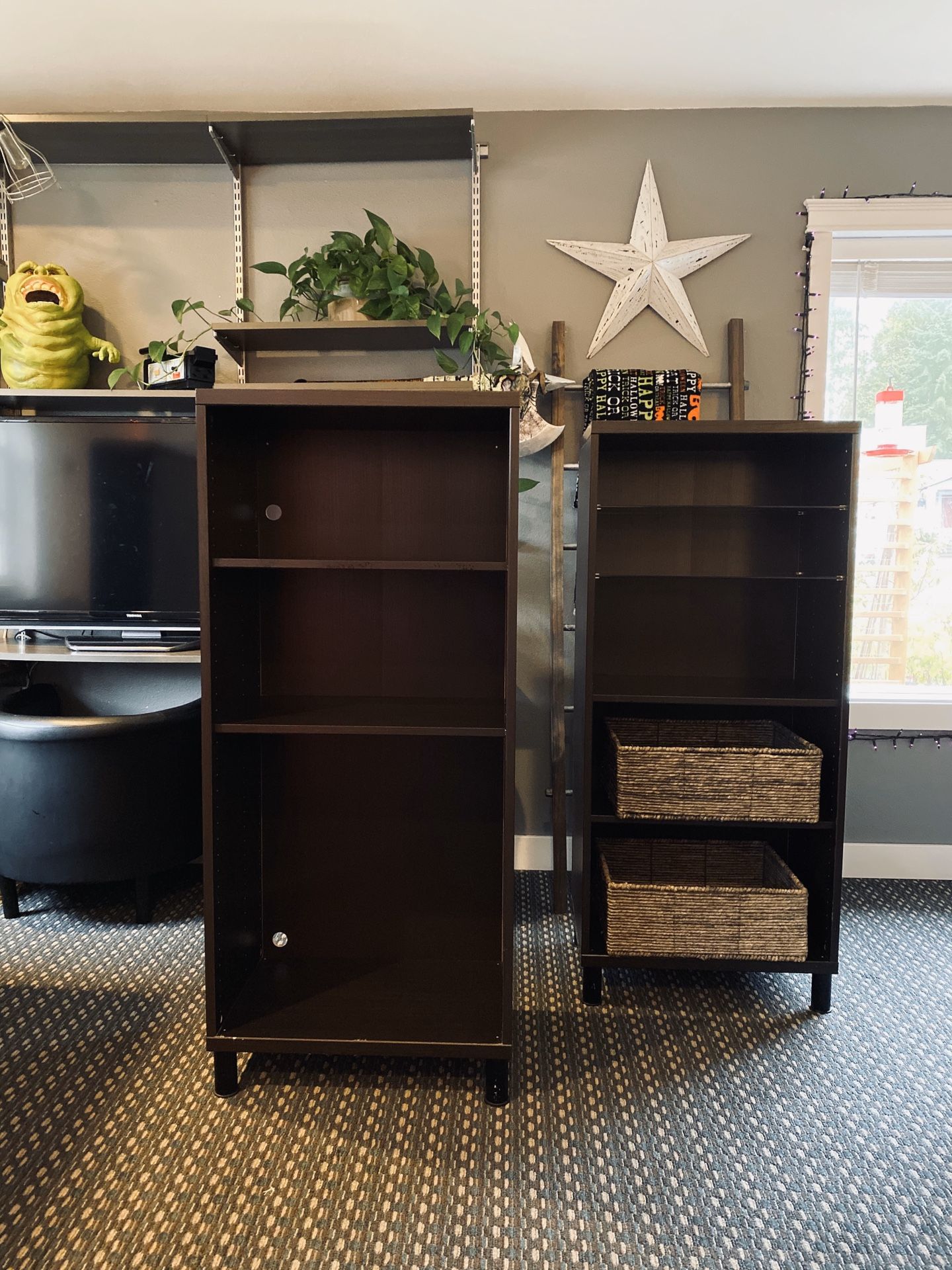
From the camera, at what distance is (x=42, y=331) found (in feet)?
7.09

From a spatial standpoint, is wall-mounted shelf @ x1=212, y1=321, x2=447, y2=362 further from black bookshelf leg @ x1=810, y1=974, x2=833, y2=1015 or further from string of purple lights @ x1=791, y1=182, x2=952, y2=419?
black bookshelf leg @ x1=810, y1=974, x2=833, y2=1015

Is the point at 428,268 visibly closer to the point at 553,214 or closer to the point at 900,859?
the point at 553,214

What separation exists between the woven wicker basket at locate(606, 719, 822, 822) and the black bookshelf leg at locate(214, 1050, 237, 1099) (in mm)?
1031

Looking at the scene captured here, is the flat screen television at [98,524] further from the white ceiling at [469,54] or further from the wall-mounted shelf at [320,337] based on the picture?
the white ceiling at [469,54]

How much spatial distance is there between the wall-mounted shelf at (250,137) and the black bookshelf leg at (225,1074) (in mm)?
2410

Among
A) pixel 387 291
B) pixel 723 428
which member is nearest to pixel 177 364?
pixel 387 291

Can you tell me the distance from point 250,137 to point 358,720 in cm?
184

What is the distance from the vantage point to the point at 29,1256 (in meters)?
1.14

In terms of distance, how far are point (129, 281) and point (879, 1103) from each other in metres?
3.07

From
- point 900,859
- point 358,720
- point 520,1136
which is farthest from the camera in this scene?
point 900,859

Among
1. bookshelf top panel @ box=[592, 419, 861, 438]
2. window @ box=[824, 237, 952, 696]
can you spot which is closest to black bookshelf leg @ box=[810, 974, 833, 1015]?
window @ box=[824, 237, 952, 696]

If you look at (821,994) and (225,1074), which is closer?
(225,1074)

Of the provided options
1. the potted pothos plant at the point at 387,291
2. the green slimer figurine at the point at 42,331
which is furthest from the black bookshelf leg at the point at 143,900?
the potted pothos plant at the point at 387,291

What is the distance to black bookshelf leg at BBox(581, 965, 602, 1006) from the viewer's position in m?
1.79
